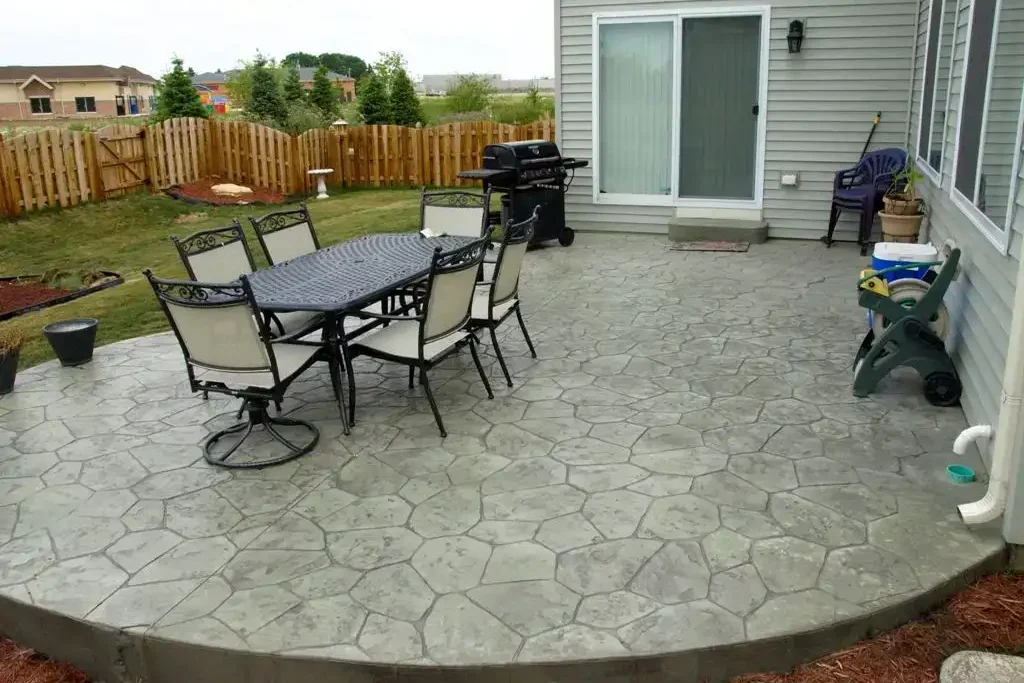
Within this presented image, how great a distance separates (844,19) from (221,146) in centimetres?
1028

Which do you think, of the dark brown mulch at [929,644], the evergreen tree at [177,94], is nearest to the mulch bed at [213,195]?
the evergreen tree at [177,94]

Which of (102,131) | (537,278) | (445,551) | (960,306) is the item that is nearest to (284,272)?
(445,551)

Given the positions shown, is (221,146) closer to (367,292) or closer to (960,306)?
(367,292)

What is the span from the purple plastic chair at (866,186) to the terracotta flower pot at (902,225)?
1050 millimetres

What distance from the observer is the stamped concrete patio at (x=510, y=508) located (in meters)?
2.53

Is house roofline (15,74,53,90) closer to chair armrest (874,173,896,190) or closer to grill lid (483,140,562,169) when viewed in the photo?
grill lid (483,140,562,169)

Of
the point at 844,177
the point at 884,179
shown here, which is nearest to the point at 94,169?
the point at 844,177

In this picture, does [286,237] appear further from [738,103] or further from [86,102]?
[86,102]

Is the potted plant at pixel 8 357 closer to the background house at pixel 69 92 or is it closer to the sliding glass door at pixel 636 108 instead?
the sliding glass door at pixel 636 108

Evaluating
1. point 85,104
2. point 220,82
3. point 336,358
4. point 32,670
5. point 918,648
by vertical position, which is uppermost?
point 220,82

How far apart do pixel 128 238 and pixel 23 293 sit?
324cm

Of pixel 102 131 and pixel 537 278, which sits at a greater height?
pixel 102 131

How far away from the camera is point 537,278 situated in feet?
22.9

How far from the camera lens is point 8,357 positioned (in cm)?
461
